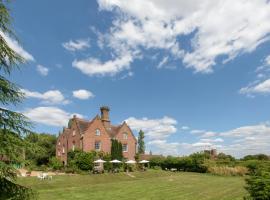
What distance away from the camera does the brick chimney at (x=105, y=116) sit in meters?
52.3

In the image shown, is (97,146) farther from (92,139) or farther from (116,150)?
(116,150)

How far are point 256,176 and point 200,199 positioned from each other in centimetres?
774

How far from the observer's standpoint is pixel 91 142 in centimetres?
4712

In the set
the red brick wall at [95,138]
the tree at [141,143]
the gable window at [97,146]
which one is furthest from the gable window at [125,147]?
the tree at [141,143]

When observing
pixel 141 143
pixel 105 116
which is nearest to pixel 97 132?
pixel 105 116

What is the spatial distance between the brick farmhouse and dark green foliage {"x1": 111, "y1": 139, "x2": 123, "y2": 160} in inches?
26.3

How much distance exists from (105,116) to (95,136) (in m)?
5.85

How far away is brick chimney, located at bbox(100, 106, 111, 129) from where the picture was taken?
52.3 metres

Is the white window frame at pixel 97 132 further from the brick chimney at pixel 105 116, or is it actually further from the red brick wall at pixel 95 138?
the brick chimney at pixel 105 116

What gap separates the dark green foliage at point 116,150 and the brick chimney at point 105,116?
3.71 m

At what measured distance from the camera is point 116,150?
49.7 metres

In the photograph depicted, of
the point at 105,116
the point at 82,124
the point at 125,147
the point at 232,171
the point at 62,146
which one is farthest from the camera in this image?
the point at 105,116

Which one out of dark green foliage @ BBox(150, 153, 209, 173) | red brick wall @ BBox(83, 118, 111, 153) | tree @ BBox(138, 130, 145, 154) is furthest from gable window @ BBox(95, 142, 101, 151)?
tree @ BBox(138, 130, 145, 154)

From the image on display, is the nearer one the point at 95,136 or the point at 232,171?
the point at 232,171
